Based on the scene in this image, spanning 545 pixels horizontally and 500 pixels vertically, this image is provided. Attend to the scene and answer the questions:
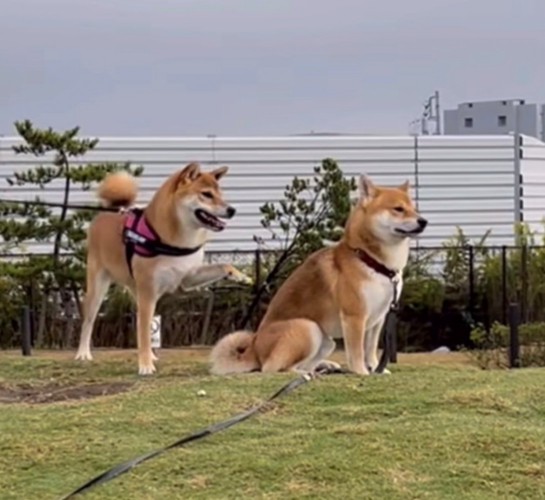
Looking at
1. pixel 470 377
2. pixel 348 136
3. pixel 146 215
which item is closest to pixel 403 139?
pixel 348 136

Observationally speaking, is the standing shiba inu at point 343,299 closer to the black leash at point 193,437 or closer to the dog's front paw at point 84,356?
the black leash at point 193,437

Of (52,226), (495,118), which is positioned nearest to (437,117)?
(495,118)

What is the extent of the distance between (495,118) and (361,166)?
7.99m

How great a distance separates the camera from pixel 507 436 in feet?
14.3

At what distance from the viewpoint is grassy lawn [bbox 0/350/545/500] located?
3.88 m

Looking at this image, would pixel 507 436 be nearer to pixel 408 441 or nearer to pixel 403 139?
pixel 408 441

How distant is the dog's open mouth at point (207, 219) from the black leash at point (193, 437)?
6.30 feet

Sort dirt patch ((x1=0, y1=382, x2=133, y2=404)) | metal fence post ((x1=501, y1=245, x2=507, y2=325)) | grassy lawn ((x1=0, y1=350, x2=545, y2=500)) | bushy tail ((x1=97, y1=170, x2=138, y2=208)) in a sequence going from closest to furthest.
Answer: grassy lawn ((x1=0, y1=350, x2=545, y2=500))
dirt patch ((x1=0, y1=382, x2=133, y2=404))
bushy tail ((x1=97, y1=170, x2=138, y2=208))
metal fence post ((x1=501, y1=245, x2=507, y2=325))

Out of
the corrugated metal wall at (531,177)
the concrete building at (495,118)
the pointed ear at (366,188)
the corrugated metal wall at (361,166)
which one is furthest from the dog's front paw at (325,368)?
the concrete building at (495,118)

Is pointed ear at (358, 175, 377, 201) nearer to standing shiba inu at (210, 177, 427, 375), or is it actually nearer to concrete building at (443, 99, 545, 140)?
standing shiba inu at (210, 177, 427, 375)

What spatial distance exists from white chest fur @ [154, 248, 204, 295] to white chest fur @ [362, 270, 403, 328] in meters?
1.45

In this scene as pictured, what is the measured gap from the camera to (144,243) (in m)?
7.57

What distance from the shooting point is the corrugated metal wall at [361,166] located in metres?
21.1

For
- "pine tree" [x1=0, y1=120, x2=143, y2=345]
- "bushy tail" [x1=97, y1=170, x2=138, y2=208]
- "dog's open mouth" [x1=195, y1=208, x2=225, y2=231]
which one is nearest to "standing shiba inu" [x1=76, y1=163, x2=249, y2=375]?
"dog's open mouth" [x1=195, y1=208, x2=225, y2=231]
